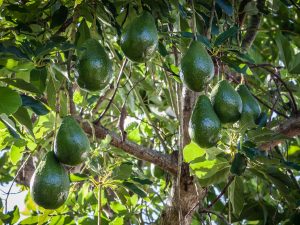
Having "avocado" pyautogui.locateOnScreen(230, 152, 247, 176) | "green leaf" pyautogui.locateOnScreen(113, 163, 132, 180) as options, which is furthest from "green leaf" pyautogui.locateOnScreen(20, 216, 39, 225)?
"avocado" pyautogui.locateOnScreen(230, 152, 247, 176)

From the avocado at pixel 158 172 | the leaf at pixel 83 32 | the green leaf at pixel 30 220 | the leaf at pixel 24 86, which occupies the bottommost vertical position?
the avocado at pixel 158 172

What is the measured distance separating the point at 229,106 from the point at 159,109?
3.48 feet

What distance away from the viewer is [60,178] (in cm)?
142

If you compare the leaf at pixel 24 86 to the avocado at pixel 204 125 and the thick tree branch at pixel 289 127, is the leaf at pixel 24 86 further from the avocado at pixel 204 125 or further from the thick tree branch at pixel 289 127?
the thick tree branch at pixel 289 127

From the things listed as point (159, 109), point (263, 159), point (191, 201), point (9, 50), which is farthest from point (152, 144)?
point (9, 50)

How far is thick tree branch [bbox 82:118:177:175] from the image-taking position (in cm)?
178

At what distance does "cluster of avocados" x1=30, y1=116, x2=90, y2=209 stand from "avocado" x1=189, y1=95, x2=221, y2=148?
30cm

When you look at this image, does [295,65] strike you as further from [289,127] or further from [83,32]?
[83,32]

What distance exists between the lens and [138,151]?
5.87 feet

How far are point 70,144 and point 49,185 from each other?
12cm

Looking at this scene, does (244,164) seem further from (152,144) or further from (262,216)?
(152,144)

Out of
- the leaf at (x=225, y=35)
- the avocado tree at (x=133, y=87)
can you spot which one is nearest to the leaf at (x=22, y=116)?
the avocado tree at (x=133, y=87)

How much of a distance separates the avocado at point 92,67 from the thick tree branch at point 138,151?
295 millimetres

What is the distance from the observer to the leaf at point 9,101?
133 centimetres
